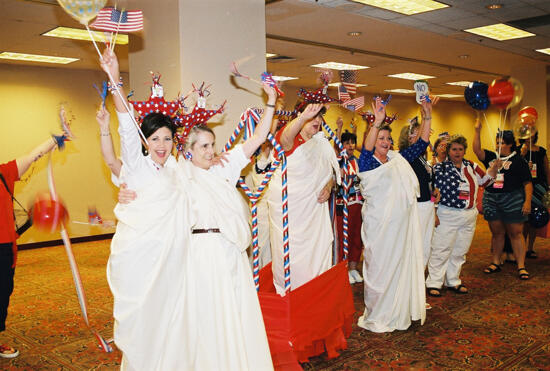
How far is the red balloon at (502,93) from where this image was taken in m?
4.87

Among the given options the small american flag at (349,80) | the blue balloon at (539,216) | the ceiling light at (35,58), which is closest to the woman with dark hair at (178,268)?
the small american flag at (349,80)

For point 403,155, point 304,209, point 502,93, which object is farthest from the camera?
point 502,93

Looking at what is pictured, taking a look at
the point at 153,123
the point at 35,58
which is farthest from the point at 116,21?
the point at 35,58

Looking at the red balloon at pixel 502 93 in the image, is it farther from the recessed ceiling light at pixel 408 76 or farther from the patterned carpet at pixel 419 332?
the recessed ceiling light at pixel 408 76

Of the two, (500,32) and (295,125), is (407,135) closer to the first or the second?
(295,125)

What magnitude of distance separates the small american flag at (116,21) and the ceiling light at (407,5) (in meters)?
3.46

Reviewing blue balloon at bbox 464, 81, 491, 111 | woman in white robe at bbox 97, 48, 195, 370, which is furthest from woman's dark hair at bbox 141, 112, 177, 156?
blue balloon at bbox 464, 81, 491, 111

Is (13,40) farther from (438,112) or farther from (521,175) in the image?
(438,112)

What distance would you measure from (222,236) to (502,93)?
3.52 meters

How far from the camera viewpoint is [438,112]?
54.4 ft

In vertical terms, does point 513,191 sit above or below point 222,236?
below

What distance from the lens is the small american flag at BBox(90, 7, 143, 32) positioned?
262cm

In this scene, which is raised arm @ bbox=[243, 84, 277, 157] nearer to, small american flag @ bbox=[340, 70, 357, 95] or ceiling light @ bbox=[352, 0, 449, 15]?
small american flag @ bbox=[340, 70, 357, 95]

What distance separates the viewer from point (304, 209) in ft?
12.1
